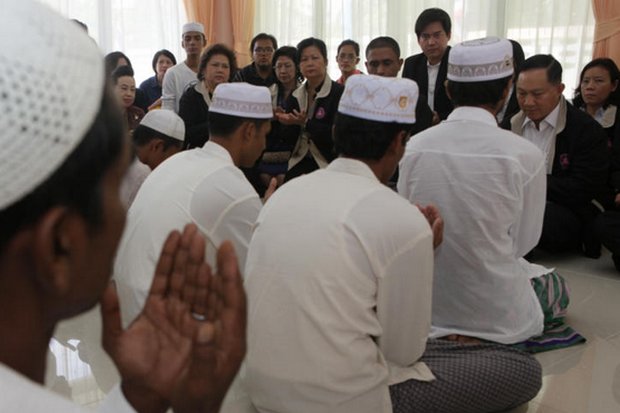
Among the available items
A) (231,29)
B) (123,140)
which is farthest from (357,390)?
(231,29)

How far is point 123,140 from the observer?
0.65 meters

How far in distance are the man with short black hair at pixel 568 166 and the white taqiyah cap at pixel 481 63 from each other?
101 cm

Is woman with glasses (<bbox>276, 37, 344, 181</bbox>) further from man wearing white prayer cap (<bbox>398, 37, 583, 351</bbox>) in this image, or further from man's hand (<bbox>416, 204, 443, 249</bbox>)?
man's hand (<bbox>416, 204, 443, 249</bbox>)

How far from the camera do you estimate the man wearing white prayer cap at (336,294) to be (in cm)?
153

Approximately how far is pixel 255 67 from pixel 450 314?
3127 millimetres

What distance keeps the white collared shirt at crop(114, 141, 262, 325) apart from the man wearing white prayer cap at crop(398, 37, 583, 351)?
0.59 meters

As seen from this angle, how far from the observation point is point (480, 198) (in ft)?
6.91

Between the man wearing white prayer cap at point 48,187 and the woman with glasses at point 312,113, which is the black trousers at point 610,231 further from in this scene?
the man wearing white prayer cap at point 48,187

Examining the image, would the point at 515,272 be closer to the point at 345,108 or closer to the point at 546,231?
the point at 345,108

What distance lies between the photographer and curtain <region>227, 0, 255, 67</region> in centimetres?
697

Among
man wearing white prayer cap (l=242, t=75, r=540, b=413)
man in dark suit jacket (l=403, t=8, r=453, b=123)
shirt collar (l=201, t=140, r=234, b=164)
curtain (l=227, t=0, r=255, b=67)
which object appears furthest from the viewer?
curtain (l=227, t=0, r=255, b=67)

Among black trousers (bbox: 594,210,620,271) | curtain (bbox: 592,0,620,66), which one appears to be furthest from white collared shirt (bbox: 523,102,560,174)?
curtain (bbox: 592,0,620,66)

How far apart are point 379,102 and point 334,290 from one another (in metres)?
0.60

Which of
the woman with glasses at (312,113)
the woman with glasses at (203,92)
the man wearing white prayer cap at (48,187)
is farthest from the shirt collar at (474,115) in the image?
the woman with glasses at (203,92)
